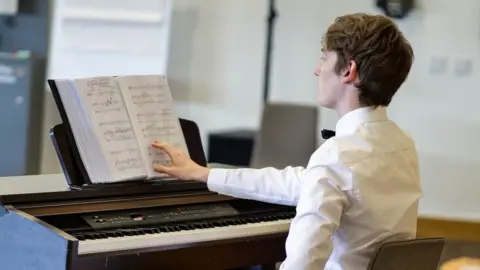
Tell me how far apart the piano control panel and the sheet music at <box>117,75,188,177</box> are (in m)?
0.13

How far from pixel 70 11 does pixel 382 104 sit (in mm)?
3512

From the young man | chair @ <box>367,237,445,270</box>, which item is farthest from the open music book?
chair @ <box>367,237,445,270</box>

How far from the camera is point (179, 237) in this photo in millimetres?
2012

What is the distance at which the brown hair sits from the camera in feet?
6.28

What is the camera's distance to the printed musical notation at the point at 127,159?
7.15ft

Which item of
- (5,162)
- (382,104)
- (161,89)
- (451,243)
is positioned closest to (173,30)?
(5,162)

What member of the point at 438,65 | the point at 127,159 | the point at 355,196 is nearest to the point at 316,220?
the point at 355,196

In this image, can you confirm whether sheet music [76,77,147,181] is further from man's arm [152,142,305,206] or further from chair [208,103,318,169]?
chair [208,103,318,169]

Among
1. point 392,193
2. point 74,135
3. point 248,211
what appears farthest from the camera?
point 248,211

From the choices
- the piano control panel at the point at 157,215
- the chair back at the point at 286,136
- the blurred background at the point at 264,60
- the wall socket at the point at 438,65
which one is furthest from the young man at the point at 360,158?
the wall socket at the point at 438,65

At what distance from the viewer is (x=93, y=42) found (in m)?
5.16

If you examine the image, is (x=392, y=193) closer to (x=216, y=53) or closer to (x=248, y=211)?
(x=248, y=211)

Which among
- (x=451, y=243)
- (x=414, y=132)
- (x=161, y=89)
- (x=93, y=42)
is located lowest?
(x=451, y=243)

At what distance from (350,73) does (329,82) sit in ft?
0.23
